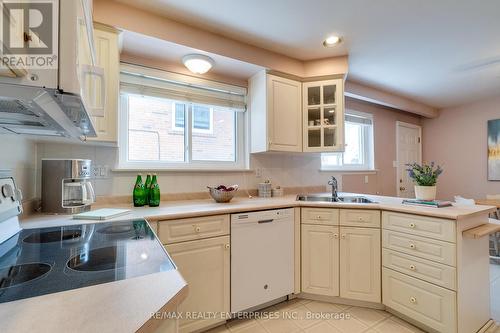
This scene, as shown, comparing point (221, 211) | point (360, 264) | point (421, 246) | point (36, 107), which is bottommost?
point (360, 264)

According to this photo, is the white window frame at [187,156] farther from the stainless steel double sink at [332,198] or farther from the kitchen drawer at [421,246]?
the kitchen drawer at [421,246]

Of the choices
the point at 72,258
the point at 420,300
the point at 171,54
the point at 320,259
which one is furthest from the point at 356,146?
the point at 72,258

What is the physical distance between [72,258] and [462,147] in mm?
5332

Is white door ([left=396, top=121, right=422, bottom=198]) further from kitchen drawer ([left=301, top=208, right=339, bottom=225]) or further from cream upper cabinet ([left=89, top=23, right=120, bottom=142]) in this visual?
cream upper cabinet ([left=89, top=23, right=120, bottom=142])

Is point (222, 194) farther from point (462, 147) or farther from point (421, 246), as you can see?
point (462, 147)

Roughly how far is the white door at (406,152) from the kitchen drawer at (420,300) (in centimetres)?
258

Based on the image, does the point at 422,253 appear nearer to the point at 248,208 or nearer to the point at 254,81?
the point at 248,208

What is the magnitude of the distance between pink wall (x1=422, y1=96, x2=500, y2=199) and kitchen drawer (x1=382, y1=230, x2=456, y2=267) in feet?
10.7

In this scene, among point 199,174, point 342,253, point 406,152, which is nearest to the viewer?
point 342,253

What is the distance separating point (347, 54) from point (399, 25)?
1.69 ft

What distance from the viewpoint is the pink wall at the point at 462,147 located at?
3752mm

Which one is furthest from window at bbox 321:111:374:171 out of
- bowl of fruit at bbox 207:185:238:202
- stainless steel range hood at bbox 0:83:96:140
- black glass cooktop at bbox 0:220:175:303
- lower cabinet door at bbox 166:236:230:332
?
stainless steel range hood at bbox 0:83:96:140

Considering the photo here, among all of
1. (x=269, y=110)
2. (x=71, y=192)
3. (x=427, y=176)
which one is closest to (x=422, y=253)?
(x=427, y=176)

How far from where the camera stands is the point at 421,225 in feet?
5.40
